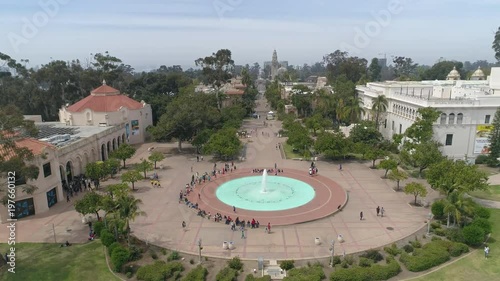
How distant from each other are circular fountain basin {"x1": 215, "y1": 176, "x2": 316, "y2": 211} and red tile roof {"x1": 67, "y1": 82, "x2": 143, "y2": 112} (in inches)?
1190

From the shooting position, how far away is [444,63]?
445ft

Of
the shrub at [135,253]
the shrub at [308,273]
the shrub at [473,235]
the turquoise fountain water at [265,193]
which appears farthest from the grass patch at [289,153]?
the shrub at [135,253]

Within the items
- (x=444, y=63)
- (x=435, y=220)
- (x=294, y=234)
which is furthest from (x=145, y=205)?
(x=444, y=63)

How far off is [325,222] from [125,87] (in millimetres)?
76738

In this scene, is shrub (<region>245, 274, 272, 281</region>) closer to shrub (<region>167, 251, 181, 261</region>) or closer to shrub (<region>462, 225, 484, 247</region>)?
shrub (<region>167, 251, 181, 261</region>)

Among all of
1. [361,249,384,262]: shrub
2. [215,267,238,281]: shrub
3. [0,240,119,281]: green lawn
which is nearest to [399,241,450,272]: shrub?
[361,249,384,262]: shrub

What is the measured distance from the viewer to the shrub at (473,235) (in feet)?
95.1

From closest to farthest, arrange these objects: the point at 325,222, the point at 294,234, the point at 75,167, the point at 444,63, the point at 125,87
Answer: the point at 294,234 → the point at 325,222 → the point at 75,167 → the point at 125,87 → the point at 444,63

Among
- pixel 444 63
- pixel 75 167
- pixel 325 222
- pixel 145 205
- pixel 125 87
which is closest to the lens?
pixel 325 222

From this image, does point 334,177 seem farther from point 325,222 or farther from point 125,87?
point 125,87

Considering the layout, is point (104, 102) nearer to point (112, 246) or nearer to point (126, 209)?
point (126, 209)

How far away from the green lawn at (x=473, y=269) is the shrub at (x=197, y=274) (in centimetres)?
1467

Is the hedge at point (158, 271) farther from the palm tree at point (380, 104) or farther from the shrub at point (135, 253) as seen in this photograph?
the palm tree at point (380, 104)

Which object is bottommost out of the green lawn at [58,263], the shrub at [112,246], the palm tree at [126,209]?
the green lawn at [58,263]
